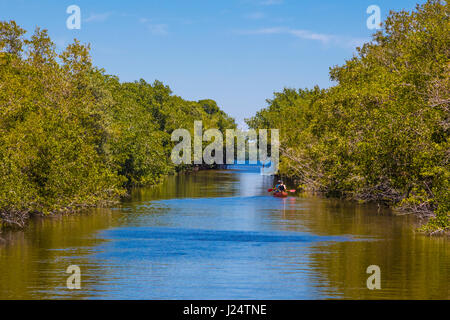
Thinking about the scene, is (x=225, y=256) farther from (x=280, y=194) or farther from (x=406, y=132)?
(x=280, y=194)

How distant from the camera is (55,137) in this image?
4162 centimetres

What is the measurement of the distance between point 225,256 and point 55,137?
702 inches

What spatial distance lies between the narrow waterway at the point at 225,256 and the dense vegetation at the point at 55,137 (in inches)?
72.6

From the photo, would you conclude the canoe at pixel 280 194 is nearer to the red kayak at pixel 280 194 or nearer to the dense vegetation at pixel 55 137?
the red kayak at pixel 280 194

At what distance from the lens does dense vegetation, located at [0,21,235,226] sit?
119ft

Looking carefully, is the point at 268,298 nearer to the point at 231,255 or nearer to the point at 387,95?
the point at 231,255

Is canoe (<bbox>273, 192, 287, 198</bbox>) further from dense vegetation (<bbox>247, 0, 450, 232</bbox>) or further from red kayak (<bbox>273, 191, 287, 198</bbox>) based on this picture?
dense vegetation (<bbox>247, 0, 450, 232</bbox>)

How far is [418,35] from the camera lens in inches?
1464

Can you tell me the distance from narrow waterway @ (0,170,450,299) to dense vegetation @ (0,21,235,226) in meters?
1.84

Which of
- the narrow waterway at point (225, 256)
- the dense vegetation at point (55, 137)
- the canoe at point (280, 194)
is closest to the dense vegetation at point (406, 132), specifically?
the narrow waterway at point (225, 256)

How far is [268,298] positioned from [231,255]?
27.7 feet

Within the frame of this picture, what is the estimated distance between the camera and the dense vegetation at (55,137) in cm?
3619
